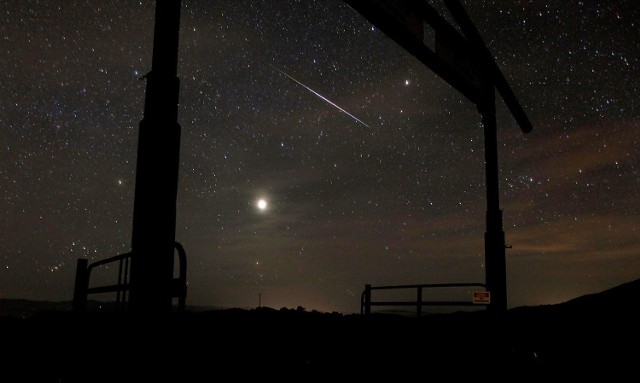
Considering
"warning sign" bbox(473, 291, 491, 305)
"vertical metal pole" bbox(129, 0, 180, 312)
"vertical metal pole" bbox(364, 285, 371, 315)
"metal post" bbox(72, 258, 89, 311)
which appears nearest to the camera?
"vertical metal pole" bbox(129, 0, 180, 312)

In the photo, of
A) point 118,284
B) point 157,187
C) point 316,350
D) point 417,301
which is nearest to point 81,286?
point 118,284

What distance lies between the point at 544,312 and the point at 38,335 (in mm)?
5012

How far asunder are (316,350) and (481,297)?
5.57m

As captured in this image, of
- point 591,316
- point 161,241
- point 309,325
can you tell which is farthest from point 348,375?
point 591,316

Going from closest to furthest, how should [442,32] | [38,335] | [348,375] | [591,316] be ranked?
[348,375]
[591,316]
[38,335]
[442,32]

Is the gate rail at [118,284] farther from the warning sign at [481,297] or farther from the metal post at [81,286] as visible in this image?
the warning sign at [481,297]

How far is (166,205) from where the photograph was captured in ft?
13.2

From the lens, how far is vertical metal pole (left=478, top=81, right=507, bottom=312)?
956 centimetres

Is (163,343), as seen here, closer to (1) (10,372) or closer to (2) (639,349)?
(1) (10,372)

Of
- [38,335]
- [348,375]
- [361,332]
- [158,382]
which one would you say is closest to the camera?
[158,382]

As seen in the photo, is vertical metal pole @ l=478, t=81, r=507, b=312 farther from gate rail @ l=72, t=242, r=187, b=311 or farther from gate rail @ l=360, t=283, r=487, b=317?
gate rail @ l=72, t=242, r=187, b=311

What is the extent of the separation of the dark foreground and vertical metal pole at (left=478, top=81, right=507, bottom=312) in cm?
419

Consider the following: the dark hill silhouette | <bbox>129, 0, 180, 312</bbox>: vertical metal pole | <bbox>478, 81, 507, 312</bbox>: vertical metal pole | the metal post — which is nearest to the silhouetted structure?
<bbox>478, 81, 507, 312</bbox>: vertical metal pole

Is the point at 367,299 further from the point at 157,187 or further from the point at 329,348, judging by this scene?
the point at 157,187
